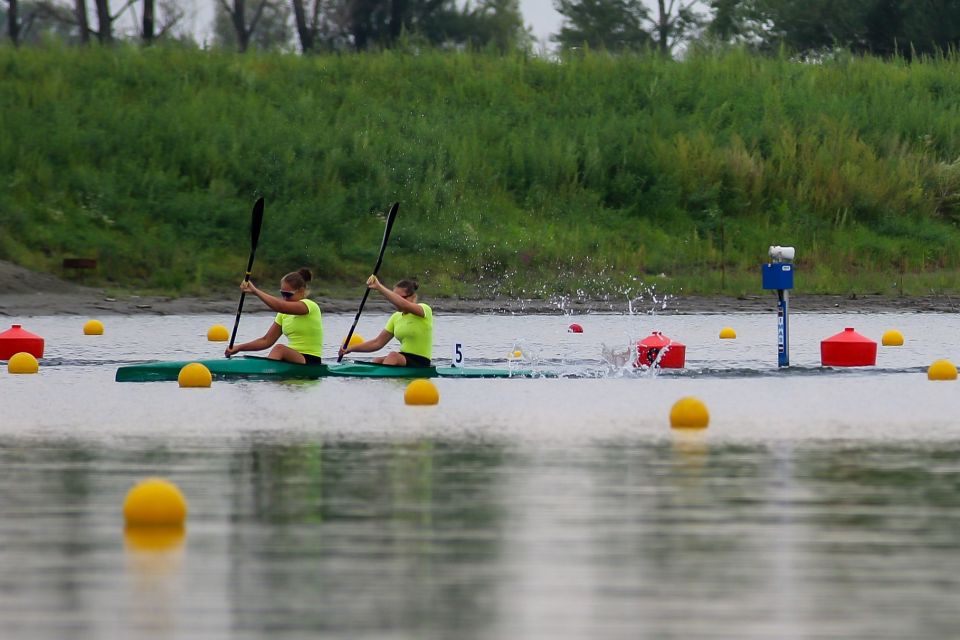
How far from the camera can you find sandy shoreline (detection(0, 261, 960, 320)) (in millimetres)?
30250

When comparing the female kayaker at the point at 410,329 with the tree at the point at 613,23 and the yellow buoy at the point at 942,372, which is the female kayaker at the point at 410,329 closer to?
the yellow buoy at the point at 942,372

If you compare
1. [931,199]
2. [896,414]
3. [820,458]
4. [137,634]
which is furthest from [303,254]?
[137,634]

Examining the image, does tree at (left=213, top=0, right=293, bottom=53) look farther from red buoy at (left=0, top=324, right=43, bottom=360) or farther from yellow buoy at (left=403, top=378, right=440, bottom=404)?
yellow buoy at (left=403, top=378, right=440, bottom=404)

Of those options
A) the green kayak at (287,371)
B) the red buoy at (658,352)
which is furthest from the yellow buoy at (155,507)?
the red buoy at (658,352)

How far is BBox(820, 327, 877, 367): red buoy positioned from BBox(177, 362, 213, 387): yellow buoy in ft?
21.4

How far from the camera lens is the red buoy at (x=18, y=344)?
20.9 meters

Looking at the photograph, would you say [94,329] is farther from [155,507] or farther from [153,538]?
[153,538]

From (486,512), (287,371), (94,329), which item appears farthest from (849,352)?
(486,512)

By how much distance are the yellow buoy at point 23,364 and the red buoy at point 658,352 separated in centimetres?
615

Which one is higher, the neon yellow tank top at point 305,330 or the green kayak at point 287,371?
the neon yellow tank top at point 305,330

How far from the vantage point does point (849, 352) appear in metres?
19.8

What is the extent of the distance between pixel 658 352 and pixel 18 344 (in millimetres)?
7135

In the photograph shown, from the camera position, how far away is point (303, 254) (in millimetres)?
33625

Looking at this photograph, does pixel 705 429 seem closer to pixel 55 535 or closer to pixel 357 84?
pixel 55 535
